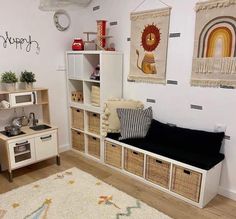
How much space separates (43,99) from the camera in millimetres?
3150

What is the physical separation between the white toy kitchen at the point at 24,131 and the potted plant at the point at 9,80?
0.08m

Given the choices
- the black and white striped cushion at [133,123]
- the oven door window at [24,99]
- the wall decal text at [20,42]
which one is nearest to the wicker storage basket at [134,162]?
the black and white striped cushion at [133,123]

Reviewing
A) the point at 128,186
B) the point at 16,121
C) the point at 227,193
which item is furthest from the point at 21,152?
the point at 227,193

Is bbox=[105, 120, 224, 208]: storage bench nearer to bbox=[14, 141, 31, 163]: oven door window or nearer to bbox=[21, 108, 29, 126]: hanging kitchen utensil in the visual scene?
bbox=[14, 141, 31, 163]: oven door window

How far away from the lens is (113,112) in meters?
2.99

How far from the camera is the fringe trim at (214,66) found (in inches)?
88.4

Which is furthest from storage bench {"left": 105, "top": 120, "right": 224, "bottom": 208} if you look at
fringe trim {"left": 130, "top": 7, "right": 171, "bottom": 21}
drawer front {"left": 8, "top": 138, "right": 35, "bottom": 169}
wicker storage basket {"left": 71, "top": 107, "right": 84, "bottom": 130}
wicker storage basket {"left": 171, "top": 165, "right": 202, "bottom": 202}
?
fringe trim {"left": 130, "top": 7, "right": 171, "bottom": 21}

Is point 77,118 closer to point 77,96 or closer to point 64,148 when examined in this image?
point 77,96

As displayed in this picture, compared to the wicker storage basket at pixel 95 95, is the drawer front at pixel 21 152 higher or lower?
lower

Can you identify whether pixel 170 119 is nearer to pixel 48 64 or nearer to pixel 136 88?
pixel 136 88

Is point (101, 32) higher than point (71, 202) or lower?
higher

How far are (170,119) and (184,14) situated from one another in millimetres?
1211

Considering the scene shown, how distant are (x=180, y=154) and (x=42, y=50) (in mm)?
2289

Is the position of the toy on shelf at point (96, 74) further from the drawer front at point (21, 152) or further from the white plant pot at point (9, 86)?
the drawer front at point (21, 152)
